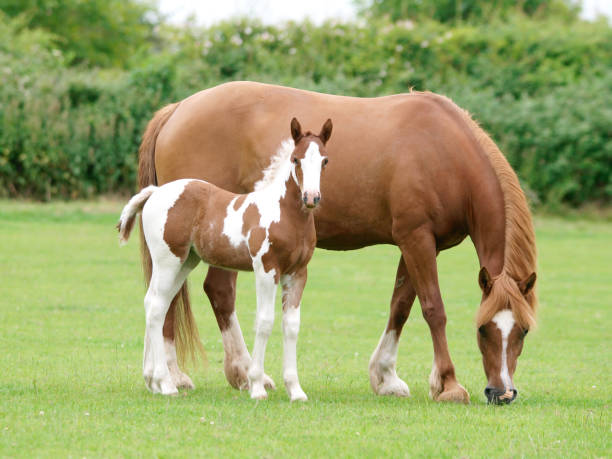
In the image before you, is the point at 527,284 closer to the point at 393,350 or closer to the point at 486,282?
the point at 486,282

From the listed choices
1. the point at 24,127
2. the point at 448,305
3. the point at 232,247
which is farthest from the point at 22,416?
the point at 24,127

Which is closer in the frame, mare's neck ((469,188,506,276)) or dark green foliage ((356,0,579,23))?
mare's neck ((469,188,506,276))

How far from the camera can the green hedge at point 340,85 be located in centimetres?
2288

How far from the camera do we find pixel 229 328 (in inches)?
334

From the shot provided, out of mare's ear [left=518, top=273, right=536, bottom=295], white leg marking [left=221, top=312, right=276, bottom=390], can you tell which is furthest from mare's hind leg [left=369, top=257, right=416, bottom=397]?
mare's ear [left=518, top=273, right=536, bottom=295]

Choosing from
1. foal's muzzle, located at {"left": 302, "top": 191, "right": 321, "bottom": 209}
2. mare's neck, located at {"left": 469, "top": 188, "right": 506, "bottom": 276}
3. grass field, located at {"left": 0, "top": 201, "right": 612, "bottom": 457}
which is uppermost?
foal's muzzle, located at {"left": 302, "top": 191, "right": 321, "bottom": 209}

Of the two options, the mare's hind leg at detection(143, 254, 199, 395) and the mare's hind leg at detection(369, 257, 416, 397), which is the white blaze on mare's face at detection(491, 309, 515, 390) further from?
the mare's hind leg at detection(143, 254, 199, 395)

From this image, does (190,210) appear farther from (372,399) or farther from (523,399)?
(523,399)

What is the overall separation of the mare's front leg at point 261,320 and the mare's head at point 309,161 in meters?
0.75

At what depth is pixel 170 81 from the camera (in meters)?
24.1

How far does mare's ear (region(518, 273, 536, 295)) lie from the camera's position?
7.36m

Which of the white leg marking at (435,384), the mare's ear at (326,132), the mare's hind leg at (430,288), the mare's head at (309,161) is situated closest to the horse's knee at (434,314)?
the mare's hind leg at (430,288)

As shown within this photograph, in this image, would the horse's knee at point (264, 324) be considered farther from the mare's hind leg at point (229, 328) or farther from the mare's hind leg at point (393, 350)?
the mare's hind leg at point (393, 350)

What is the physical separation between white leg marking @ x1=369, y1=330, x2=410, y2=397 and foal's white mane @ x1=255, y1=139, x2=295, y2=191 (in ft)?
6.79
